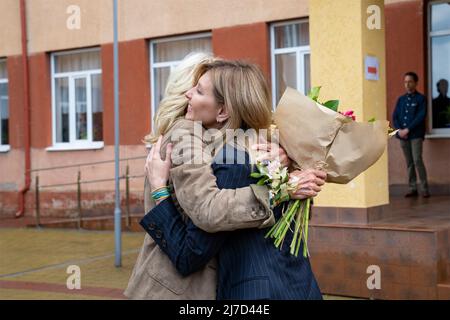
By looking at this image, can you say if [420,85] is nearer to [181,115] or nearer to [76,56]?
[76,56]

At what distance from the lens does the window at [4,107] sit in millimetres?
16109

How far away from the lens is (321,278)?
697cm

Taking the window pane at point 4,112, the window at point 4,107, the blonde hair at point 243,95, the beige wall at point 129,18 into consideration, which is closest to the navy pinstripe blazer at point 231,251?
the blonde hair at point 243,95

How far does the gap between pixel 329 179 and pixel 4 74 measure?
14817mm

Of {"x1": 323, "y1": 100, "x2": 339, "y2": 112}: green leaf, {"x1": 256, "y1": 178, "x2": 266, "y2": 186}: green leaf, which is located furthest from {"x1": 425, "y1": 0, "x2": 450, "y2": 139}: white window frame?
{"x1": 256, "y1": 178, "x2": 266, "y2": 186}: green leaf

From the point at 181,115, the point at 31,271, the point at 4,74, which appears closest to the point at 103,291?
the point at 31,271

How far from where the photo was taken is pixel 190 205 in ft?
7.53

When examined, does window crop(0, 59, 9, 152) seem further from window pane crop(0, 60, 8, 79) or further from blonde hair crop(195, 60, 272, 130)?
blonde hair crop(195, 60, 272, 130)

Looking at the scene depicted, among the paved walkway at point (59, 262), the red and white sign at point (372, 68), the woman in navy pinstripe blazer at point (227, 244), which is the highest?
the red and white sign at point (372, 68)

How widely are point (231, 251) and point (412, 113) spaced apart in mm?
8339

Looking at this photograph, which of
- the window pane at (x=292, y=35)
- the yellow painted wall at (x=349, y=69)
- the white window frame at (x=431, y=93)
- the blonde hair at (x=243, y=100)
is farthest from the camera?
the window pane at (x=292, y=35)

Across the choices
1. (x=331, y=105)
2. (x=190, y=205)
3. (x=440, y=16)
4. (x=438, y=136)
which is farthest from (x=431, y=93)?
(x=190, y=205)

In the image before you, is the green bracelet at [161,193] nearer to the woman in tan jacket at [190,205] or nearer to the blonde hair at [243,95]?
the woman in tan jacket at [190,205]

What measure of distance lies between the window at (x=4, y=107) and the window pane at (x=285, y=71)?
695 cm
